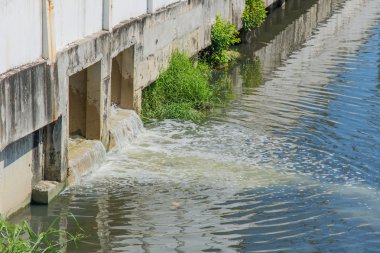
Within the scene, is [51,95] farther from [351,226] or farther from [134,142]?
[351,226]

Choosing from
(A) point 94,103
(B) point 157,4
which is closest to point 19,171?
(A) point 94,103

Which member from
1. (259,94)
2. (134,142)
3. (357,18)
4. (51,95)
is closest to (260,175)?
(134,142)

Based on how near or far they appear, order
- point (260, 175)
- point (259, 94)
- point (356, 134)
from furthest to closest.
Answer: point (259, 94) → point (356, 134) → point (260, 175)

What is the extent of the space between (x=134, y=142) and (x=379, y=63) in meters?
9.35

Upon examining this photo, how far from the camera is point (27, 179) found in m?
9.64

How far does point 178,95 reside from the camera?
48.3 feet

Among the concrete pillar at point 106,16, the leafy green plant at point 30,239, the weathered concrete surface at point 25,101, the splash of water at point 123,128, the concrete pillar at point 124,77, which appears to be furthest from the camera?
the concrete pillar at point 124,77

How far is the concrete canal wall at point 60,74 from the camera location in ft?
29.0

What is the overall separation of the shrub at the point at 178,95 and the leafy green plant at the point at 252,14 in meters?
6.66

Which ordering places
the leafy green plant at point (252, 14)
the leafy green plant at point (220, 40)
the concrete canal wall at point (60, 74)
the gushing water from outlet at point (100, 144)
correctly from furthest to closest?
the leafy green plant at point (252, 14) → the leafy green plant at point (220, 40) → the gushing water from outlet at point (100, 144) → the concrete canal wall at point (60, 74)

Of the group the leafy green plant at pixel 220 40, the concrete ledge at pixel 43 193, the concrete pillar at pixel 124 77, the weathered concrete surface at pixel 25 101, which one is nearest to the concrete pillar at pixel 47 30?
the weathered concrete surface at pixel 25 101

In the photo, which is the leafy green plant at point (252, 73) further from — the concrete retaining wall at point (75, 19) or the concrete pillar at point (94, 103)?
the concrete retaining wall at point (75, 19)

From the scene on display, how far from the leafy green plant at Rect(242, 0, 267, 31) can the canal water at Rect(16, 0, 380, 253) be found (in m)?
4.09

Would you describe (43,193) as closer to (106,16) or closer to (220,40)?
(106,16)
